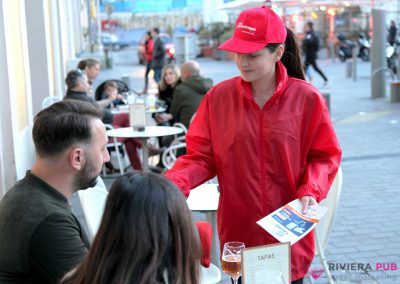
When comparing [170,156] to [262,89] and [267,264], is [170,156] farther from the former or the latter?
[267,264]

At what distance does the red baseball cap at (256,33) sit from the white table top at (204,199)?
1208mm

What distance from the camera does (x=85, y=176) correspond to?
7.19 ft

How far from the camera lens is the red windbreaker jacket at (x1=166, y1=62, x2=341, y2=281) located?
2512mm

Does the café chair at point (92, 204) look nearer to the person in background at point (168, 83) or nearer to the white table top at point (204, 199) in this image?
the white table top at point (204, 199)

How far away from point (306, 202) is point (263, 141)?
31cm

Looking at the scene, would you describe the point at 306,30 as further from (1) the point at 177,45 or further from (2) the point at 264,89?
(2) the point at 264,89

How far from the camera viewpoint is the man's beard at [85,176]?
2178 millimetres

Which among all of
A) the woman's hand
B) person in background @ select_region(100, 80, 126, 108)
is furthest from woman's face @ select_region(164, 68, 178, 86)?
the woman's hand

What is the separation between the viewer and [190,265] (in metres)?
1.62

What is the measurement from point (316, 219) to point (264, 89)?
0.60m

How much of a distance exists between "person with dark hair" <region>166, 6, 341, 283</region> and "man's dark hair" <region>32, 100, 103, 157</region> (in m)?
0.51

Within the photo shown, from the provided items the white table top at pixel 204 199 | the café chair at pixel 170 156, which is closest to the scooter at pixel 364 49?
the café chair at pixel 170 156

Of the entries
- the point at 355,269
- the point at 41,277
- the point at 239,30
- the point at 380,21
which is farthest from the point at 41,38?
the point at 380,21

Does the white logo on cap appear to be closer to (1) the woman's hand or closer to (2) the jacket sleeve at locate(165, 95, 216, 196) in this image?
(2) the jacket sleeve at locate(165, 95, 216, 196)
